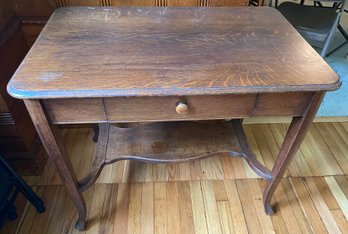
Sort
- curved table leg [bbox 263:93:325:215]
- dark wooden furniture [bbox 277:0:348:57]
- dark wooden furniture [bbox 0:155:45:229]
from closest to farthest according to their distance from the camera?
curved table leg [bbox 263:93:325:215]
dark wooden furniture [bbox 0:155:45:229]
dark wooden furniture [bbox 277:0:348:57]

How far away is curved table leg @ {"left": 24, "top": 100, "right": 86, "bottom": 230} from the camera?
715mm

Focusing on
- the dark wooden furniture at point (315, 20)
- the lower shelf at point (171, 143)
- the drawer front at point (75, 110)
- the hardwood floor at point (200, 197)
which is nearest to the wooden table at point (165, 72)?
the drawer front at point (75, 110)

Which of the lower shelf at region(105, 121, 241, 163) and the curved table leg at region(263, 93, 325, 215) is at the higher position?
the curved table leg at region(263, 93, 325, 215)

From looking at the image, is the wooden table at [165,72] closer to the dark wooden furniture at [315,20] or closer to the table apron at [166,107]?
the table apron at [166,107]

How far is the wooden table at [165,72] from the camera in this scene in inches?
27.0

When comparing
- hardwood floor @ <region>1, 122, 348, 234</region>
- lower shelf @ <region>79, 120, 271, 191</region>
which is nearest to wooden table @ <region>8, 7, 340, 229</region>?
lower shelf @ <region>79, 120, 271, 191</region>

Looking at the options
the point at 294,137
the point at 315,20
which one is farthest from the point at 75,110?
the point at 315,20

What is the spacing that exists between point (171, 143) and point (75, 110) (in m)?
0.52

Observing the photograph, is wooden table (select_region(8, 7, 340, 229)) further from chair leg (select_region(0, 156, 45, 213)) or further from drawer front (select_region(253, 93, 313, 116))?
chair leg (select_region(0, 156, 45, 213))

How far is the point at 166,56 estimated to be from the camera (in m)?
0.79

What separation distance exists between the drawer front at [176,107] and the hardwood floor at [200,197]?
0.60 m

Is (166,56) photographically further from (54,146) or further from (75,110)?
(54,146)

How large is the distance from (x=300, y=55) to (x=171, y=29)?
423 mm

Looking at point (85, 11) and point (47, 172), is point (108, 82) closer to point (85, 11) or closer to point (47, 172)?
point (85, 11)
